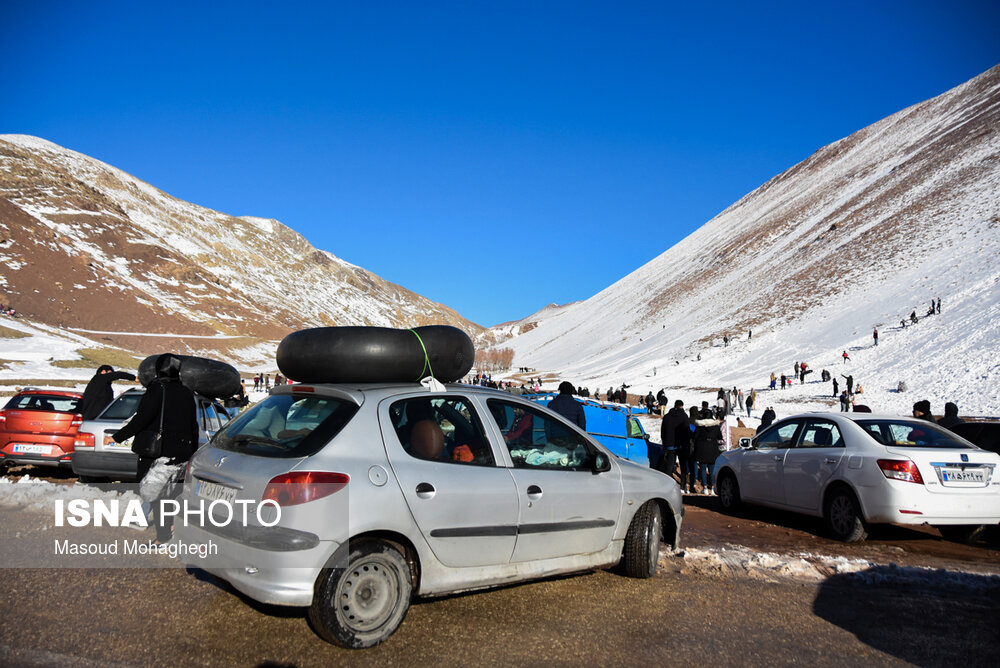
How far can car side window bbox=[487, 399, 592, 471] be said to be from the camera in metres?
4.82

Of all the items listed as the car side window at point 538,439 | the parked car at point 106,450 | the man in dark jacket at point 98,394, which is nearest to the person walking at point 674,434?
the car side window at point 538,439

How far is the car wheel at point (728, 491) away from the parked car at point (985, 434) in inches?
125

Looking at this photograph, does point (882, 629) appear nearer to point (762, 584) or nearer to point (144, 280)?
point (762, 584)

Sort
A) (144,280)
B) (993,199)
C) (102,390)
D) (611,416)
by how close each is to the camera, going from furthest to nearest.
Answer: (144,280) < (993,199) < (611,416) < (102,390)

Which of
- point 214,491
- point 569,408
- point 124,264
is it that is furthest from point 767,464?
point 124,264

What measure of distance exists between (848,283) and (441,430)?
8316 cm

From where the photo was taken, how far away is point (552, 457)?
16.7 feet

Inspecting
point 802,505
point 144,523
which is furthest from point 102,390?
point 802,505

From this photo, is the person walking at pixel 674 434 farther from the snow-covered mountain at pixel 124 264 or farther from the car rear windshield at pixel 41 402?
the snow-covered mountain at pixel 124 264

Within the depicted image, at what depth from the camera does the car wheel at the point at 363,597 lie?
3732 millimetres

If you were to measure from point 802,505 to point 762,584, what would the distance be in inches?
114

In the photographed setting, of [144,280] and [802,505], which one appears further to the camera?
[144,280]

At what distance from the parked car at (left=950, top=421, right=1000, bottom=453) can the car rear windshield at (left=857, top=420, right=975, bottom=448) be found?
1.99 m

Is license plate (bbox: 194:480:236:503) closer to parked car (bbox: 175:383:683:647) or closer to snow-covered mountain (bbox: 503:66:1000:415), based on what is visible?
parked car (bbox: 175:383:683:647)
